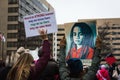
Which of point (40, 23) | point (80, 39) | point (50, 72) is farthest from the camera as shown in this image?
point (80, 39)

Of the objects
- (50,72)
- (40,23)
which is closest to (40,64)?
(50,72)

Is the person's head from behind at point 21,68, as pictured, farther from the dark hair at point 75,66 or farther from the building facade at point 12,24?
the building facade at point 12,24

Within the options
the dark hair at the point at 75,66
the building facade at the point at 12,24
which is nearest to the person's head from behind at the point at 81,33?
the dark hair at the point at 75,66

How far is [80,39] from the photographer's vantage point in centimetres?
1235

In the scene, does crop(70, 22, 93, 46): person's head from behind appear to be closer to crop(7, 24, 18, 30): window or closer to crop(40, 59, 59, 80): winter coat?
crop(40, 59, 59, 80): winter coat

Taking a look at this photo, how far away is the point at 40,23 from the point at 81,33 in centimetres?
472

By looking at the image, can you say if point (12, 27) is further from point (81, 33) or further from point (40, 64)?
point (40, 64)

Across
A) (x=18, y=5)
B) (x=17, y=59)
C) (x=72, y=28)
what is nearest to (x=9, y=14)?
(x=18, y=5)

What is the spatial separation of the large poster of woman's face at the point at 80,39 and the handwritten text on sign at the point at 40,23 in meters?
2.72

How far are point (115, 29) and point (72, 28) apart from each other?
13538 centimetres

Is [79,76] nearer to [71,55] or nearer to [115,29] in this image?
[71,55]

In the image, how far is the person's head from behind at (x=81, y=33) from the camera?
40.0 feet

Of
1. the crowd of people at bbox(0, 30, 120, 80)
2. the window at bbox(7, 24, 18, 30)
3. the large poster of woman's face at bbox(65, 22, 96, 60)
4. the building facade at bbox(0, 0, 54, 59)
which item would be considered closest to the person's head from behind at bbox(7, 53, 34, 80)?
the crowd of people at bbox(0, 30, 120, 80)

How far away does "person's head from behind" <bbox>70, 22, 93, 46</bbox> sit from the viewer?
12.2 metres
